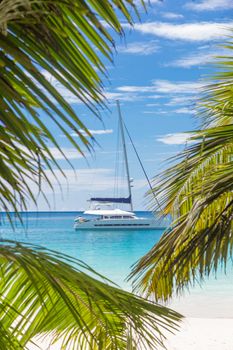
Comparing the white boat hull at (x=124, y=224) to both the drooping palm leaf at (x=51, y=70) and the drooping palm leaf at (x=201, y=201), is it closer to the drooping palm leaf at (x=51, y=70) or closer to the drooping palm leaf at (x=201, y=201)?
the drooping palm leaf at (x=201, y=201)

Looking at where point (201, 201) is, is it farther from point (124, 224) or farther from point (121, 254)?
point (124, 224)

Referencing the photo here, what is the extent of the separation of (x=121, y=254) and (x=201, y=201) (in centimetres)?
3150

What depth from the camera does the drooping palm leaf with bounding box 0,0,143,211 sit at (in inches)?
46.4

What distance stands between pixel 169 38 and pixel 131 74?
21.0 feet

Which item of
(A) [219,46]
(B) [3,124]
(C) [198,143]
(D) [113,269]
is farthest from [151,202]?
(D) [113,269]

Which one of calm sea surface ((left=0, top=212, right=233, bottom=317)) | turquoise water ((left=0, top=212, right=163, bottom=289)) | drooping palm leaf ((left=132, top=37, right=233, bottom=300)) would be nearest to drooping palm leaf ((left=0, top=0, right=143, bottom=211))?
drooping palm leaf ((left=132, top=37, right=233, bottom=300))

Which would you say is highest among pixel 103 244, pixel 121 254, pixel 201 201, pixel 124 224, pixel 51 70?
pixel 124 224

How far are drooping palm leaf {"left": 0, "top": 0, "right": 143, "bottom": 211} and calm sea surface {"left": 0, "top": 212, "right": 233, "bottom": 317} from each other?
17.4 m

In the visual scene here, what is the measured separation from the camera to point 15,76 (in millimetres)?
1284

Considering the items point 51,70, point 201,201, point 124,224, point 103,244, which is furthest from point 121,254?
point 51,70

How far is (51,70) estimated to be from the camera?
1.23 meters

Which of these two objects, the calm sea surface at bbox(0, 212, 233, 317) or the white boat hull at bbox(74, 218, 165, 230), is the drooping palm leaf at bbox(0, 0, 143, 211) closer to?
the calm sea surface at bbox(0, 212, 233, 317)

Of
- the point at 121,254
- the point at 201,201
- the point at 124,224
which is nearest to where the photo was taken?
the point at 201,201

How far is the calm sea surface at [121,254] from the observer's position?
19.8m
